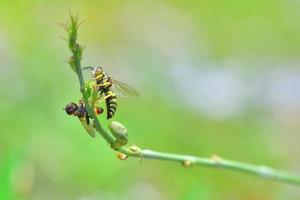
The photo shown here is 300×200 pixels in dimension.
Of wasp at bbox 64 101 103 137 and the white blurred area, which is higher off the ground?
the white blurred area

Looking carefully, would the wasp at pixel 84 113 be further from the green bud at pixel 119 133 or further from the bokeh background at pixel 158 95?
the bokeh background at pixel 158 95

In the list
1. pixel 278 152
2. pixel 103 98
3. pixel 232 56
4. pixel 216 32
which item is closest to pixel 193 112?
pixel 278 152

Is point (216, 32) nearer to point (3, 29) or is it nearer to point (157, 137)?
point (3, 29)

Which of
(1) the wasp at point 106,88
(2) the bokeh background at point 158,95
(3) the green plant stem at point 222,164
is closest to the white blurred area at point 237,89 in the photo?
(2) the bokeh background at point 158,95

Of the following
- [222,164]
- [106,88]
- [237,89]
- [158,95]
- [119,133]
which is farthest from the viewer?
[237,89]

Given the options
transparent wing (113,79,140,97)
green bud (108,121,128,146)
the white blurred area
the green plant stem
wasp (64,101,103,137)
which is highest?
the white blurred area

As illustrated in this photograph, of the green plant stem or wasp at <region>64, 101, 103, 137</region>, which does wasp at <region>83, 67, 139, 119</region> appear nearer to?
wasp at <region>64, 101, 103, 137</region>

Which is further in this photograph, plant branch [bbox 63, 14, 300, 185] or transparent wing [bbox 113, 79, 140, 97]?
transparent wing [bbox 113, 79, 140, 97]

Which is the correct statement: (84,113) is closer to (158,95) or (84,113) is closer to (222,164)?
(222,164)

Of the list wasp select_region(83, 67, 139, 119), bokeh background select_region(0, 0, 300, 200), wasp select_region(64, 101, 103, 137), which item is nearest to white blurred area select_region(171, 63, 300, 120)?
bokeh background select_region(0, 0, 300, 200)

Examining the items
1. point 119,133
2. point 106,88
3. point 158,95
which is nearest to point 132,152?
point 119,133
